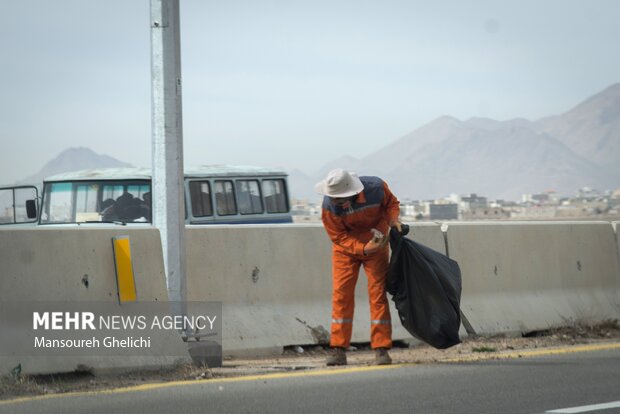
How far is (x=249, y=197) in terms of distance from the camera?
2144 cm

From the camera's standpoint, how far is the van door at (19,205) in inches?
728

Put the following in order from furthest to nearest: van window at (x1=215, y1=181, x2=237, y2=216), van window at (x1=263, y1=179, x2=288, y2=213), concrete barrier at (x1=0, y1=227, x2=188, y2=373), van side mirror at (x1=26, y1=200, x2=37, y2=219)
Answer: van window at (x1=263, y1=179, x2=288, y2=213)
van window at (x1=215, y1=181, x2=237, y2=216)
van side mirror at (x1=26, y1=200, x2=37, y2=219)
concrete barrier at (x1=0, y1=227, x2=188, y2=373)

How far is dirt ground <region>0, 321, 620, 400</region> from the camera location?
27.7 ft

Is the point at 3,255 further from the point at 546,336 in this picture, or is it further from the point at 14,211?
the point at 14,211

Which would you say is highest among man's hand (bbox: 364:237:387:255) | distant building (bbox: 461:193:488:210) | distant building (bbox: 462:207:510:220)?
man's hand (bbox: 364:237:387:255)

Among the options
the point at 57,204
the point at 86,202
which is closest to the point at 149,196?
the point at 86,202

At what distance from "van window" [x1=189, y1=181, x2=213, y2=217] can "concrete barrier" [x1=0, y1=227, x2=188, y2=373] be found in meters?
A: 10.2

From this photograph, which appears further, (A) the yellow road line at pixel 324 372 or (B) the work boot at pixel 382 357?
(B) the work boot at pixel 382 357

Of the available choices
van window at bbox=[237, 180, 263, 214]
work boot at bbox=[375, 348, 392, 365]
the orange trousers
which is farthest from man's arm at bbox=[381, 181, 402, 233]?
van window at bbox=[237, 180, 263, 214]

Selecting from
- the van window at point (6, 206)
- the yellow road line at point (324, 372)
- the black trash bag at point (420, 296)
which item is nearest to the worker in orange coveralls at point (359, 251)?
the black trash bag at point (420, 296)

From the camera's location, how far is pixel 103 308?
9078 millimetres

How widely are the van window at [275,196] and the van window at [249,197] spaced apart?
0.89 feet

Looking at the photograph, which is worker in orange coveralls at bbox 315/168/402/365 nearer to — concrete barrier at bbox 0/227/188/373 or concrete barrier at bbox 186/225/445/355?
concrete barrier at bbox 186/225/445/355

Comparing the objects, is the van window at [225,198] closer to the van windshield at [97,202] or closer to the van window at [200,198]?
the van window at [200,198]
